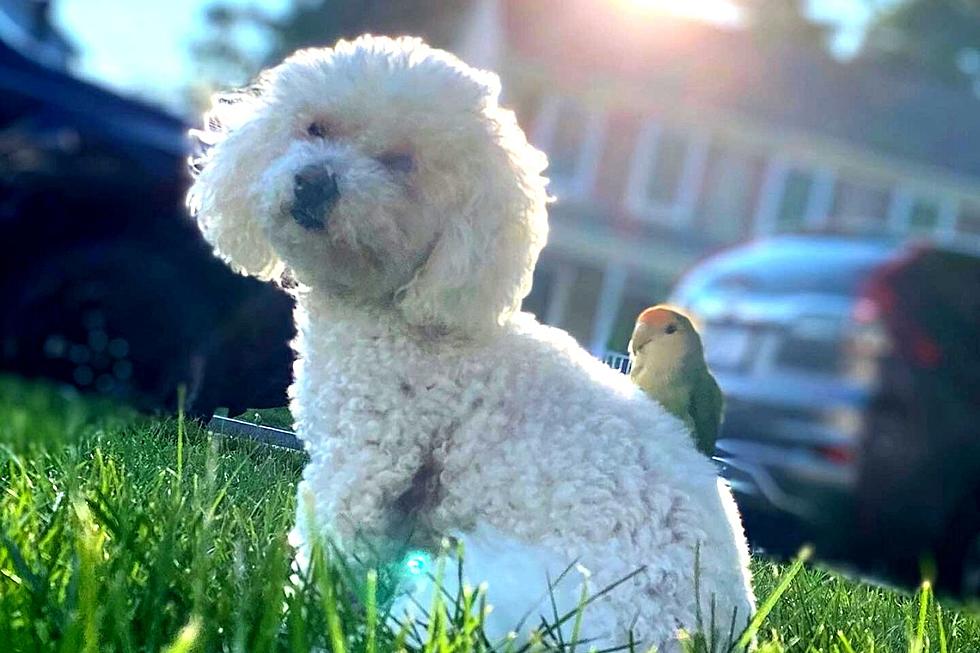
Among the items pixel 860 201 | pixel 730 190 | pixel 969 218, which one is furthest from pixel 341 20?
pixel 969 218

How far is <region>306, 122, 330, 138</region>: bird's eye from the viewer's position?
2.55 meters

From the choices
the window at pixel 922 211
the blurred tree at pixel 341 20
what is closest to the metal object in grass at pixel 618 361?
the blurred tree at pixel 341 20

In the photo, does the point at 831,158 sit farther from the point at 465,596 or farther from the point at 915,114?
the point at 465,596

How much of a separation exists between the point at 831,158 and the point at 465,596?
1858 cm

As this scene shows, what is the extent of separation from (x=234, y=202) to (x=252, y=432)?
0.55m

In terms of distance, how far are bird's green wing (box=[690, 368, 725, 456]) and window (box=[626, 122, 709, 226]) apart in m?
15.1

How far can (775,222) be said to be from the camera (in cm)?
1878

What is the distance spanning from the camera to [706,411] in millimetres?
2510

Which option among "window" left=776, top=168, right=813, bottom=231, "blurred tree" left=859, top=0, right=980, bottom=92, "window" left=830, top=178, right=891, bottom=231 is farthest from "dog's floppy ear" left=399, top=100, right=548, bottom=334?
"blurred tree" left=859, top=0, right=980, bottom=92

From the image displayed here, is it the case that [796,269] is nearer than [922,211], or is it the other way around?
[796,269]

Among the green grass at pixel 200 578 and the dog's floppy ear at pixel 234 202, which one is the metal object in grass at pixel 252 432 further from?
the dog's floppy ear at pixel 234 202

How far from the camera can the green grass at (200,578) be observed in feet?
6.14

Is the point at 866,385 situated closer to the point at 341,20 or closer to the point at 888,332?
the point at 888,332

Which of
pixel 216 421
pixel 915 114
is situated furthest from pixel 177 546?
pixel 915 114
